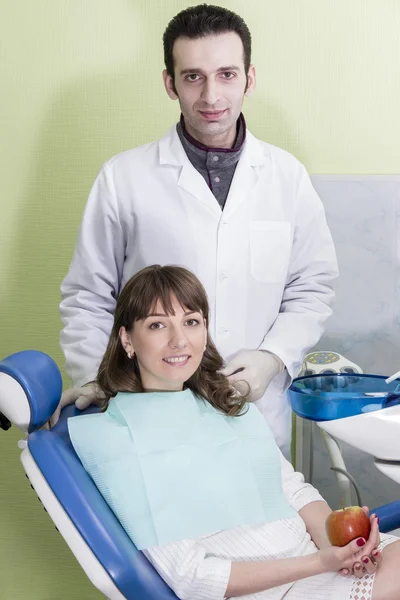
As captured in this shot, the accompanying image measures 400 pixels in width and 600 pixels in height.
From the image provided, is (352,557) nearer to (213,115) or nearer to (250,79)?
(213,115)

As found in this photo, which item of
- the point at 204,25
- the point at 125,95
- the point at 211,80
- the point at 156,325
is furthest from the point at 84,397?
the point at 125,95

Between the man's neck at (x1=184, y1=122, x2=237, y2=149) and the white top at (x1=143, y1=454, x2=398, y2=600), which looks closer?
the white top at (x1=143, y1=454, x2=398, y2=600)

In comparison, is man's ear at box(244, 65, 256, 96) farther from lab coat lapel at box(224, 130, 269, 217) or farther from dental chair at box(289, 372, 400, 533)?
dental chair at box(289, 372, 400, 533)

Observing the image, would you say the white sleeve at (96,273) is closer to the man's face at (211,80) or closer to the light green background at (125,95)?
the man's face at (211,80)

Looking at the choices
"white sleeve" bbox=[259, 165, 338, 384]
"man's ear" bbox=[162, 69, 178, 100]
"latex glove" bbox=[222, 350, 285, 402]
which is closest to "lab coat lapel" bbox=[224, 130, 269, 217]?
"white sleeve" bbox=[259, 165, 338, 384]

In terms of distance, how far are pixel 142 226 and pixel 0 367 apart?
1.97ft

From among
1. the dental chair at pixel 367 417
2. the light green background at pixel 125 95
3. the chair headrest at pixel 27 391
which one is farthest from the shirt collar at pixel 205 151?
the chair headrest at pixel 27 391

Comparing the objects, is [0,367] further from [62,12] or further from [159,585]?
[62,12]

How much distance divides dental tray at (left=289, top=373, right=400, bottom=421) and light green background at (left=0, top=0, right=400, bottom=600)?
2.70 ft

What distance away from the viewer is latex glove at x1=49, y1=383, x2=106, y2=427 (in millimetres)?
1823

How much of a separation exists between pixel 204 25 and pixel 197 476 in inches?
39.4

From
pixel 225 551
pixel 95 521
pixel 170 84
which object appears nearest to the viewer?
pixel 95 521

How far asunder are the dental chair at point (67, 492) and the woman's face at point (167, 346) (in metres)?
0.18

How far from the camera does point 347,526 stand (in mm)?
1536
